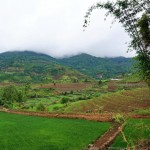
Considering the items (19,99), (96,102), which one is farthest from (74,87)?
(96,102)

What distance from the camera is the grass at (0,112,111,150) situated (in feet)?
85.0

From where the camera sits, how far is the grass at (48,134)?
25.9 metres

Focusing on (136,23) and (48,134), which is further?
(48,134)

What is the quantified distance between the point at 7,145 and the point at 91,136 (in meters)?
7.22

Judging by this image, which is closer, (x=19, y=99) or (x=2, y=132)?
(x=2, y=132)

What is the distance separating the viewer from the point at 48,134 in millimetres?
30453

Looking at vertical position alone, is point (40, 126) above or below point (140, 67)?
below

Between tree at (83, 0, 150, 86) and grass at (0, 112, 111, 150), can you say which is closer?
tree at (83, 0, 150, 86)

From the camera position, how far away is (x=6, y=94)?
3868 inches

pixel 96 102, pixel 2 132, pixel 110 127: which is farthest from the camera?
pixel 96 102

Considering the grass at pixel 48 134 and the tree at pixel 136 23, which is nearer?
the tree at pixel 136 23

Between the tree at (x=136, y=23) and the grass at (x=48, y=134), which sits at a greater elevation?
the tree at (x=136, y=23)

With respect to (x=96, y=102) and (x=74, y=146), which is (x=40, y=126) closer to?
(x=74, y=146)

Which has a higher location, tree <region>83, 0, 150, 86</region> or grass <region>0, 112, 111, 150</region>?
tree <region>83, 0, 150, 86</region>
